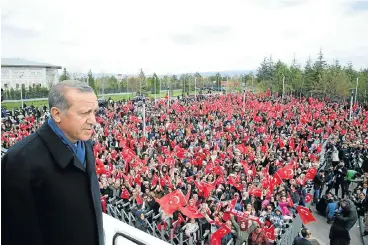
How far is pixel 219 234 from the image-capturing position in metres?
5.40

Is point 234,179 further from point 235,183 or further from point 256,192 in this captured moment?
point 256,192

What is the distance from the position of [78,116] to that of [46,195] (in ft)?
0.86

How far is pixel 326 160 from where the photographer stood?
11.3 m

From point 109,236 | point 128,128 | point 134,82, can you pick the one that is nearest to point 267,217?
point 109,236

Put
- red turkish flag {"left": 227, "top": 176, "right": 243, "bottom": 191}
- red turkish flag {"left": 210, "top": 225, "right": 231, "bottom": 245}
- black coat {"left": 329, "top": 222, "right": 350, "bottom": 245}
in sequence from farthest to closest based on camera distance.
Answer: red turkish flag {"left": 227, "top": 176, "right": 243, "bottom": 191} < black coat {"left": 329, "top": 222, "right": 350, "bottom": 245} < red turkish flag {"left": 210, "top": 225, "right": 231, "bottom": 245}

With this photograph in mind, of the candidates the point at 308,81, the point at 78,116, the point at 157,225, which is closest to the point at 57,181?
the point at 78,116

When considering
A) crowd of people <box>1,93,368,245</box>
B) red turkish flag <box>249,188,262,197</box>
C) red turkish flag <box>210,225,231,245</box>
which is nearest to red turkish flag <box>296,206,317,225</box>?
crowd of people <box>1,93,368,245</box>

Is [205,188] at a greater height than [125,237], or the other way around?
[125,237]

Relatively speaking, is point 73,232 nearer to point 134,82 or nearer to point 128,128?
point 128,128

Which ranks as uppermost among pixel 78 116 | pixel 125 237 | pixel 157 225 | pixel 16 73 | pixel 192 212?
pixel 16 73

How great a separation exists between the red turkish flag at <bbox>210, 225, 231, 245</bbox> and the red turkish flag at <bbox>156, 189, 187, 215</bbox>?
89 cm

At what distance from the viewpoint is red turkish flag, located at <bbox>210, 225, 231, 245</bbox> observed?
17.7 ft

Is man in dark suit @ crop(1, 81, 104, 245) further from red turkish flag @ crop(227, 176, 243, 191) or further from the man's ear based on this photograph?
red turkish flag @ crop(227, 176, 243, 191)

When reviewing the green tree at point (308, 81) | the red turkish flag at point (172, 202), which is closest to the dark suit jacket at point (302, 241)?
the red turkish flag at point (172, 202)
